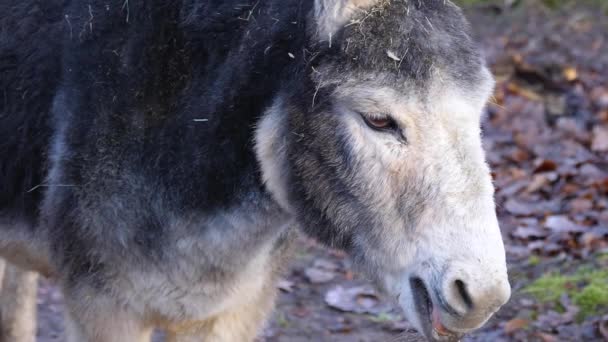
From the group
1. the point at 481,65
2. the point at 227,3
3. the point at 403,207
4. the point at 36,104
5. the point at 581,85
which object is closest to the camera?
the point at 403,207

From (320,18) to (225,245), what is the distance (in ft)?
2.99

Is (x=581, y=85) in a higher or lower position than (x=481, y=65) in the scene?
lower

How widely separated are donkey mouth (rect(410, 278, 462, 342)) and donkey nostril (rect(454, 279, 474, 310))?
0.41 ft

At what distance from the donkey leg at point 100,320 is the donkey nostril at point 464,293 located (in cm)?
135

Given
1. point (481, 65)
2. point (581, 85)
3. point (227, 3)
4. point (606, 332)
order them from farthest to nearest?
1. point (581, 85)
2. point (606, 332)
3. point (227, 3)
4. point (481, 65)

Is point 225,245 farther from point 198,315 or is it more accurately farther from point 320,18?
point 320,18

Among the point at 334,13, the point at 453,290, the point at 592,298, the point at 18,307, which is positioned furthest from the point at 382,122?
the point at 18,307

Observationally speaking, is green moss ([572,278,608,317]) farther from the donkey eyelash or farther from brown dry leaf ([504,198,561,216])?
the donkey eyelash

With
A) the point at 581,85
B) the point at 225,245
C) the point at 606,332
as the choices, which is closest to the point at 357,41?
the point at 225,245

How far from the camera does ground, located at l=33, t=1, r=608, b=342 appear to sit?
4.77 meters

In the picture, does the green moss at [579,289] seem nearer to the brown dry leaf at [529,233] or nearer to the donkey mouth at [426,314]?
the brown dry leaf at [529,233]

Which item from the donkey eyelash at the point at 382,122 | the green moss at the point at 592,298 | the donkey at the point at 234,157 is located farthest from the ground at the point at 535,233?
the donkey eyelash at the point at 382,122

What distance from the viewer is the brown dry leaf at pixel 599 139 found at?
694cm

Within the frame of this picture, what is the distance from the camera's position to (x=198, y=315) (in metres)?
3.47
